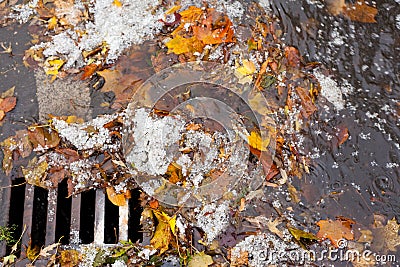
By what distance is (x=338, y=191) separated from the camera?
6.47 feet

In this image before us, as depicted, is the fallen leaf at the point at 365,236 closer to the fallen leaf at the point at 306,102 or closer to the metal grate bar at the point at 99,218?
the fallen leaf at the point at 306,102

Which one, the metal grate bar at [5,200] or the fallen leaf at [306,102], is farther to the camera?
the fallen leaf at [306,102]

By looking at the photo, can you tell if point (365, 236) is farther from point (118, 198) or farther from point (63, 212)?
point (63, 212)

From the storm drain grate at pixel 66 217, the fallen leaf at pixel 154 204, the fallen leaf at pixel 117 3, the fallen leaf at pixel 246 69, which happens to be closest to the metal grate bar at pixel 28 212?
the storm drain grate at pixel 66 217

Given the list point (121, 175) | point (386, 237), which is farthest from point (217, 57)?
point (386, 237)

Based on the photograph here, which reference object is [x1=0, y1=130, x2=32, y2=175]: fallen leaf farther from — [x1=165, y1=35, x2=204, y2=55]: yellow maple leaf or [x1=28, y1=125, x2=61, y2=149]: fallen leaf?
[x1=165, y1=35, x2=204, y2=55]: yellow maple leaf

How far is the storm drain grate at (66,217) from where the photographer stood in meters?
1.92

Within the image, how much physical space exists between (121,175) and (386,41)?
1415 mm

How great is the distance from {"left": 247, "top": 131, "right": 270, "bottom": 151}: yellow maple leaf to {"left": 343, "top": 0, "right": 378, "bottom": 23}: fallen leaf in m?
0.78

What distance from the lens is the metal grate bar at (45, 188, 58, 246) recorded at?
6.26 feet

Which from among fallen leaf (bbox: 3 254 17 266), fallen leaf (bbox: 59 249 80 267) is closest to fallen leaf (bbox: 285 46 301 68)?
fallen leaf (bbox: 59 249 80 267)

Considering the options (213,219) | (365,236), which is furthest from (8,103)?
(365,236)

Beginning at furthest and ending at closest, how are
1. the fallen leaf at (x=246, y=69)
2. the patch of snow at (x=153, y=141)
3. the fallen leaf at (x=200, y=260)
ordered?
the fallen leaf at (x=246, y=69) → the patch of snow at (x=153, y=141) → the fallen leaf at (x=200, y=260)

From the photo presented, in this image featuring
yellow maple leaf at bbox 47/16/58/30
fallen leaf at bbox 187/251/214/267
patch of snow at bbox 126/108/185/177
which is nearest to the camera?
fallen leaf at bbox 187/251/214/267
